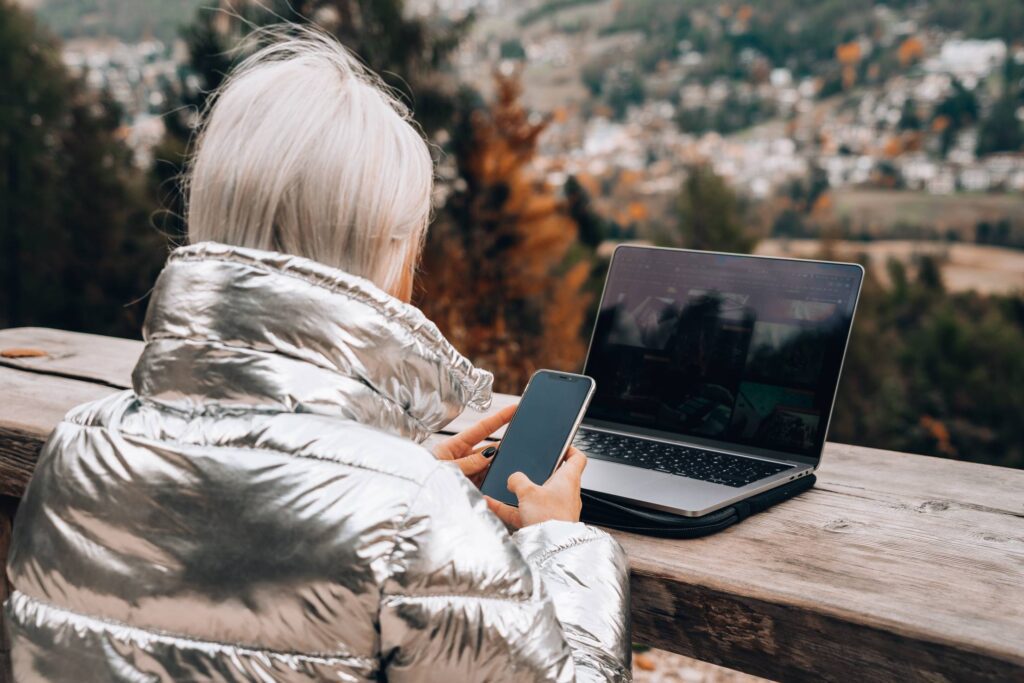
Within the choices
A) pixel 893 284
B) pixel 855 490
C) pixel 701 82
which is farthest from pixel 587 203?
pixel 855 490

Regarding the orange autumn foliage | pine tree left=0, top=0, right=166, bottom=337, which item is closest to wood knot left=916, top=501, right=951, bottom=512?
the orange autumn foliage

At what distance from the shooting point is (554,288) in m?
5.62

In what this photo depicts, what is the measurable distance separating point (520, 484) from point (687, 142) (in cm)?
646

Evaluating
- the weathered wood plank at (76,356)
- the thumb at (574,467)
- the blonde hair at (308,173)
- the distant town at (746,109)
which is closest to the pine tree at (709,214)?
the distant town at (746,109)

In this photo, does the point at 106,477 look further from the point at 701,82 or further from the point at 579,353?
the point at 701,82

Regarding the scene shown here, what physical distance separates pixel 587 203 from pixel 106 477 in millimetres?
6453

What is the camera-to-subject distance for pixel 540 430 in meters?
1.04

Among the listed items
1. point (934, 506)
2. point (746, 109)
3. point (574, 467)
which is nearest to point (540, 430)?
point (574, 467)

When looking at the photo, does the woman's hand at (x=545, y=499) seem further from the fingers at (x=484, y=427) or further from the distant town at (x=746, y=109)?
the distant town at (x=746, y=109)

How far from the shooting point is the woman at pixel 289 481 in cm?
68

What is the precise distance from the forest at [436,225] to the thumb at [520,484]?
16.5 feet

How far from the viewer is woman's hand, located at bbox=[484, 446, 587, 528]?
918mm

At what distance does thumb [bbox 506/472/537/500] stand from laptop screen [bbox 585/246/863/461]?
0.41 meters

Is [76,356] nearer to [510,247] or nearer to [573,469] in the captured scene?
[573,469]
